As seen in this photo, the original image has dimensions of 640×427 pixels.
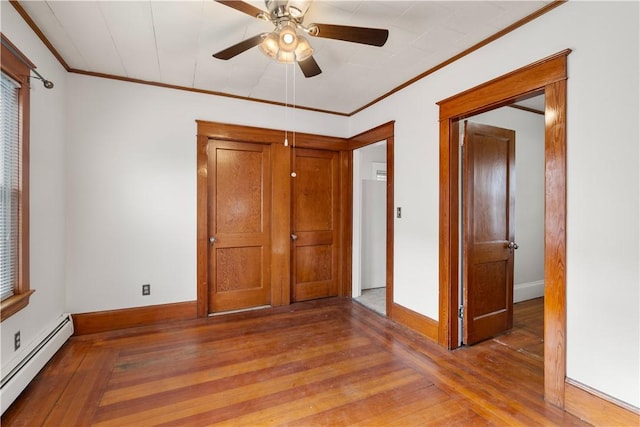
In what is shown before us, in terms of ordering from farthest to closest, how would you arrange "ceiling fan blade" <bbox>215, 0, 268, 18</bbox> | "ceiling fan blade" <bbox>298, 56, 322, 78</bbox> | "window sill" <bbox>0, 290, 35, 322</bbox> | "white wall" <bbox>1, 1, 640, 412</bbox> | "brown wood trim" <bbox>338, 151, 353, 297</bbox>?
"brown wood trim" <bbox>338, 151, 353, 297</bbox> → "ceiling fan blade" <bbox>298, 56, 322, 78</bbox> → "window sill" <bbox>0, 290, 35, 322</bbox> → "white wall" <bbox>1, 1, 640, 412</bbox> → "ceiling fan blade" <bbox>215, 0, 268, 18</bbox>

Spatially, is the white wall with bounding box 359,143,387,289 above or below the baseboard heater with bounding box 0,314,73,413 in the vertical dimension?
above

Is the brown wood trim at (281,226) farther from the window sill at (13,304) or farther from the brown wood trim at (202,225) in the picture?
the window sill at (13,304)

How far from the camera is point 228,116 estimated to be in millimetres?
3477

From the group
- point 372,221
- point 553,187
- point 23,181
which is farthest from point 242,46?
point 372,221

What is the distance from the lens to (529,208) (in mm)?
3938

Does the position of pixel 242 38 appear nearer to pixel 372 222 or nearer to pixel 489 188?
pixel 489 188

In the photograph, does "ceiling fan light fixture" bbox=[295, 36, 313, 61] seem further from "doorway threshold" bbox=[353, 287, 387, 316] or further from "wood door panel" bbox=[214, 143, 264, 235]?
"doorway threshold" bbox=[353, 287, 387, 316]

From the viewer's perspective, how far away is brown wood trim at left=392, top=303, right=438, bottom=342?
2791mm

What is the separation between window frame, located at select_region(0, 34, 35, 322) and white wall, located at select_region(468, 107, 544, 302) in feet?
15.4

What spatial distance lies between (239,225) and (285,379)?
6.29ft

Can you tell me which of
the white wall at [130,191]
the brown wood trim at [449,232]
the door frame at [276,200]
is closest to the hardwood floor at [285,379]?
the brown wood trim at [449,232]

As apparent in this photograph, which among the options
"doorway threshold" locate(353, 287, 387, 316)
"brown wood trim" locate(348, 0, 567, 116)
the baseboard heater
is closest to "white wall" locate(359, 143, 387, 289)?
"doorway threshold" locate(353, 287, 387, 316)

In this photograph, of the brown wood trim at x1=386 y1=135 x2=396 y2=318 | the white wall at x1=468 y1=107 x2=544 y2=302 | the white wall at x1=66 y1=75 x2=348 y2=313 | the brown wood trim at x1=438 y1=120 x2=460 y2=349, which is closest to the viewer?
the brown wood trim at x1=438 y1=120 x2=460 y2=349

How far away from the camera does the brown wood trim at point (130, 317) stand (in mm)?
2883
